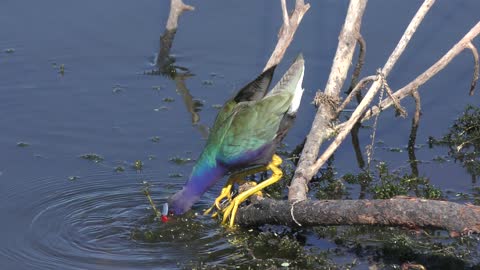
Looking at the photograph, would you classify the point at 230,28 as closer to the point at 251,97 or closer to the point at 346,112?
the point at 346,112

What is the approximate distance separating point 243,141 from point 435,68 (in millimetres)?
1618

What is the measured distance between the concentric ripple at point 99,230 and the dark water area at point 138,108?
0.04 ft

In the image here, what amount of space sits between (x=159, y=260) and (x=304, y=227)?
0.96m

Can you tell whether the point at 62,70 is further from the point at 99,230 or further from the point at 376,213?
the point at 376,213

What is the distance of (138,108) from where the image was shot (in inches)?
331

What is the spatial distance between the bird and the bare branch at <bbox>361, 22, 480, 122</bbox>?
3.09 ft

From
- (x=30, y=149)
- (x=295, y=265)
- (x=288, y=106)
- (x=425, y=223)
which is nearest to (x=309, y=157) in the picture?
(x=288, y=106)

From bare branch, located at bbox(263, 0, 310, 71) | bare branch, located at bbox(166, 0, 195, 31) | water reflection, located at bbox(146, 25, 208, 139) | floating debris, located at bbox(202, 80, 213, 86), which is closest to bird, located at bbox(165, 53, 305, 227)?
bare branch, located at bbox(263, 0, 310, 71)

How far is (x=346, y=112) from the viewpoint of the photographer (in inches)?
327

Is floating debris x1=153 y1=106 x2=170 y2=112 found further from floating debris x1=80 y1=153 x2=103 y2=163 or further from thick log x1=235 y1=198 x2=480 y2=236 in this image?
thick log x1=235 y1=198 x2=480 y2=236

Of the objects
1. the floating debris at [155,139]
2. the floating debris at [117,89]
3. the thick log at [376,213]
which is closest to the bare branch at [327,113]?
the thick log at [376,213]

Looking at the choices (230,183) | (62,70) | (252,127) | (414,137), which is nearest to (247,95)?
(252,127)

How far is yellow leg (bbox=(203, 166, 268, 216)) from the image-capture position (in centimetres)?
672

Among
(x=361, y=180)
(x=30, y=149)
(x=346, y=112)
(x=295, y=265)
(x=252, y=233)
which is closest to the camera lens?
(x=295, y=265)
